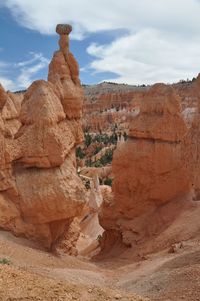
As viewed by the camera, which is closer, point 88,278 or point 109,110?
point 88,278

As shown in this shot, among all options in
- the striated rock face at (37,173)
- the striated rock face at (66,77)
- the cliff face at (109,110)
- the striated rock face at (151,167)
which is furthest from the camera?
the cliff face at (109,110)

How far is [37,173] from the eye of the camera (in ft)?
49.0

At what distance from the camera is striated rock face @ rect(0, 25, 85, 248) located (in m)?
14.4

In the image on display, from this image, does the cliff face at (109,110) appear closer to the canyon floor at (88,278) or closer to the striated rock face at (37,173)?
the striated rock face at (37,173)

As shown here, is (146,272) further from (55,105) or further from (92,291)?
(55,105)

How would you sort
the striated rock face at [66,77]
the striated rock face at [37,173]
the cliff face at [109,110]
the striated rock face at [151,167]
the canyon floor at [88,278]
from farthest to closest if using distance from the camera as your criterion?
the cliff face at [109,110] < the striated rock face at [66,77] < the striated rock face at [151,167] < the striated rock face at [37,173] < the canyon floor at [88,278]

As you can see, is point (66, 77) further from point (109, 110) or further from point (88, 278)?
point (109, 110)

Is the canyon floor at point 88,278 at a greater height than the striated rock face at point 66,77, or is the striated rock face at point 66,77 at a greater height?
the striated rock face at point 66,77

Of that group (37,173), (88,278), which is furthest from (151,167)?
(88,278)

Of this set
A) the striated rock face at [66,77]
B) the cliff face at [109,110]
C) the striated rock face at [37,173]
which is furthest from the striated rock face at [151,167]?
the cliff face at [109,110]

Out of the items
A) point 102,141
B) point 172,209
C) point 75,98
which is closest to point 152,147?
point 172,209

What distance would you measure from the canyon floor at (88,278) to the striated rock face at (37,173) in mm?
819

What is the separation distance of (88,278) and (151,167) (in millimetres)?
7962

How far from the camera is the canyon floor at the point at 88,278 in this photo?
706cm
